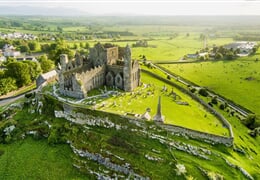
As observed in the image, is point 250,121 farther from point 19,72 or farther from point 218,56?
point 218,56

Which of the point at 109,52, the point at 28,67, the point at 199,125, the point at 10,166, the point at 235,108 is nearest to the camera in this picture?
the point at 10,166

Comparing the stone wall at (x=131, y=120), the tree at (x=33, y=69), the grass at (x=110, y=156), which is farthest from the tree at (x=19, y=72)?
the grass at (x=110, y=156)

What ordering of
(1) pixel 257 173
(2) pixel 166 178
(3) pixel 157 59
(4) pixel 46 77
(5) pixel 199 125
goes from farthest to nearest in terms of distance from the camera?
(3) pixel 157 59 → (4) pixel 46 77 → (5) pixel 199 125 → (1) pixel 257 173 → (2) pixel 166 178

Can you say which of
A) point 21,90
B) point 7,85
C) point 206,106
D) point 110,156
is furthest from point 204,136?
point 21,90

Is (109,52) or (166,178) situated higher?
(109,52)

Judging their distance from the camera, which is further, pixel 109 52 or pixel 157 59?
pixel 157 59

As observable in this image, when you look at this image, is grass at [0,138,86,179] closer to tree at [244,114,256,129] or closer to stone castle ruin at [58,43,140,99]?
stone castle ruin at [58,43,140,99]

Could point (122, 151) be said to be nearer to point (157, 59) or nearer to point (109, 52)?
point (109, 52)

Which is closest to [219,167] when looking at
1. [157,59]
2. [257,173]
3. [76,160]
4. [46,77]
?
[257,173]
